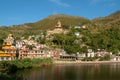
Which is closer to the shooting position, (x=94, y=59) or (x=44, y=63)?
(x=44, y=63)

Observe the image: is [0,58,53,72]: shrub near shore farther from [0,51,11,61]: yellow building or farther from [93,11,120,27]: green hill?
[93,11,120,27]: green hill

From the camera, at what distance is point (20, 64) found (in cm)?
4481

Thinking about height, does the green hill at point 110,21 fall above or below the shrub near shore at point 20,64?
above

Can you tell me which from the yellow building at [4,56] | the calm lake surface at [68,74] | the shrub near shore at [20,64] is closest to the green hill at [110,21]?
the shrub near shore at [20,64]

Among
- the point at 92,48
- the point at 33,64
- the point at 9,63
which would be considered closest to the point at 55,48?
the point at 92,48

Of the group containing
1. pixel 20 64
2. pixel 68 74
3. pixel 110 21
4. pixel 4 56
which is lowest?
pixel 68 74

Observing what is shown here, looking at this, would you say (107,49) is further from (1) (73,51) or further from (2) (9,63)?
(2) (9,63)

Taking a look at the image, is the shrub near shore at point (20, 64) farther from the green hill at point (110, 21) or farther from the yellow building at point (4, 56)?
the green hill at point (110, 21)

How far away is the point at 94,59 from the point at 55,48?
11788 millimetres

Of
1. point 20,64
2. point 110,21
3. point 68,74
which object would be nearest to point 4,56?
point 20,64

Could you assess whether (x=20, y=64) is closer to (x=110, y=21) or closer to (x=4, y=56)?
(x=4, y=56)

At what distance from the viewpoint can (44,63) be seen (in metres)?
56.3

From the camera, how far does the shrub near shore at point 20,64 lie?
132 feet

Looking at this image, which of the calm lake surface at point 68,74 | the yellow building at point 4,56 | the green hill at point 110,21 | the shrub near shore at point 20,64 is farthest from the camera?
the green hill at point 110,21
